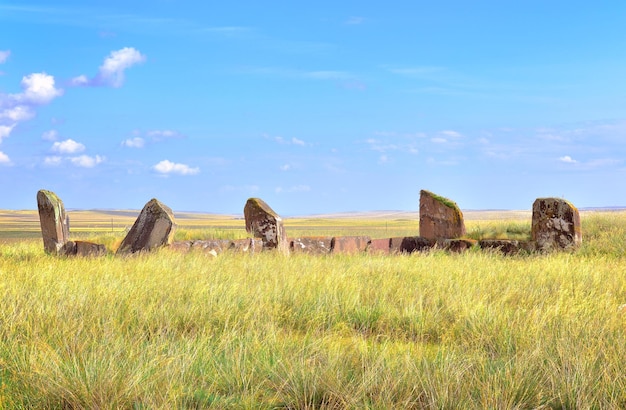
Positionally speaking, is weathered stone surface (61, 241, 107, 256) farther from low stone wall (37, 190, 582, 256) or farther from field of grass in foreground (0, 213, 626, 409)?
field of grass in foreground (0, 213, 626, 409)

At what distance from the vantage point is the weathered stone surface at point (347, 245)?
12992 millimetres

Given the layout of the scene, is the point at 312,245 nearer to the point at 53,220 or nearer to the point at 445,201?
the point at 445,201

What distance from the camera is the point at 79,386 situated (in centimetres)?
344

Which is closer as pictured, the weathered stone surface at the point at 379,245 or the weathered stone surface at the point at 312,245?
the weathered stone surface at the point at 312,245

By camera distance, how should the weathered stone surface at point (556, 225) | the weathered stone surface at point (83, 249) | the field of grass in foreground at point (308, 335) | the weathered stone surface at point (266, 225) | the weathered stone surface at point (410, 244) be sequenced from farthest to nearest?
the weathered stone surface at point (410, 244) < the weathered stone surface at point (266, 225) < the weathered stone surface at point (556, 225) < the weathered stone surface at point (83, 249) < the field of grass in foreground at point (308, 335)

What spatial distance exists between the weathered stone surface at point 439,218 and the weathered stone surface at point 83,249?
Answer: 6.63 m

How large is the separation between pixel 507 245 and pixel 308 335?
28.3ft

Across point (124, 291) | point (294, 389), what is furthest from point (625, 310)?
point (124, 291)

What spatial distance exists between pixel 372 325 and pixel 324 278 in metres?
1.89

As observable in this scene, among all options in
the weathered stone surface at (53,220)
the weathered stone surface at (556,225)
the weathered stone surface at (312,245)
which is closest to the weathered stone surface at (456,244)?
the weathered stone surface at (556,225)

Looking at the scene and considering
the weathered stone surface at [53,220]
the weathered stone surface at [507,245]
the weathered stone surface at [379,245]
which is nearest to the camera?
the weathered stone surface at [53,220]

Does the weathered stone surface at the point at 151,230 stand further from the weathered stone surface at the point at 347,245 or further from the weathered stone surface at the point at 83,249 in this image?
the weathered stone surface at the point at 347,245

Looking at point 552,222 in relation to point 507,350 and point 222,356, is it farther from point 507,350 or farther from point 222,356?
point 222,356

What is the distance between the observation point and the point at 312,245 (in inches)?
510
